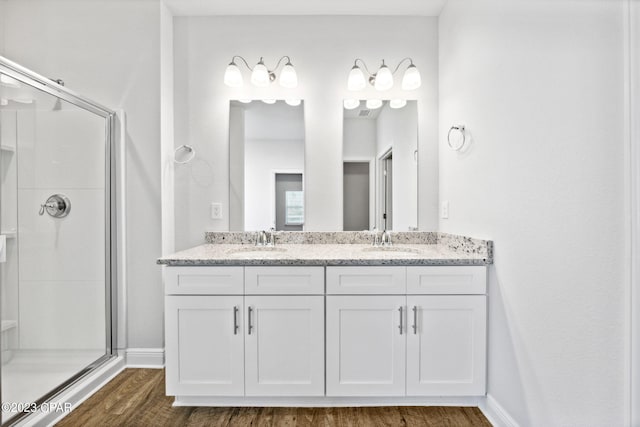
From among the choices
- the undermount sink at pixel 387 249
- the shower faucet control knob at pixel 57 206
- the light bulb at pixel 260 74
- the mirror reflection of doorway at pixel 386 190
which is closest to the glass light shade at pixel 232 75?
the light bulb at pixel 260 74

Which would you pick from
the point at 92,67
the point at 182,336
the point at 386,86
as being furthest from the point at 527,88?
the point at 92,67

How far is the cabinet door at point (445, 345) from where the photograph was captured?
1732mm

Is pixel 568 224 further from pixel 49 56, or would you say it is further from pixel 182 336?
pixel 49 56

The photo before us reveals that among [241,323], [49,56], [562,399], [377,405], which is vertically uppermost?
[49,56]

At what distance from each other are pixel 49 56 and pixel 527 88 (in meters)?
2.92

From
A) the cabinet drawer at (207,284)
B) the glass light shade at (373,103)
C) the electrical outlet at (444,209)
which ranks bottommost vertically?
the cabinet drawer at (207,284)

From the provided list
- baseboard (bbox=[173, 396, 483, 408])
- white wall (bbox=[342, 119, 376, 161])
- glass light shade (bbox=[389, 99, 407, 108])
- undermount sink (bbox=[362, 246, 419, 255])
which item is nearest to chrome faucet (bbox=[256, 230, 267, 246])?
undermount sink (bbox=[362, 246, 419, 255])

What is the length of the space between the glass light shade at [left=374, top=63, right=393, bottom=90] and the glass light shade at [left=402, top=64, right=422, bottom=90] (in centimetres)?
11

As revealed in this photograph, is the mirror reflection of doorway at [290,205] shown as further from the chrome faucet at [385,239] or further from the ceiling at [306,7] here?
the ceiling at [306,7]

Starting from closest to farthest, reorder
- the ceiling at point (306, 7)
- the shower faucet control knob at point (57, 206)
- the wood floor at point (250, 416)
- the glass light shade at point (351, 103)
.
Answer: the wood floor at point (250, 416) < the shower faucet control knob at point (57, 206) < the ceiling at point (306, 7) < the glass light shade at point (351, 103)

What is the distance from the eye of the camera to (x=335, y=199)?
2453 millimetres

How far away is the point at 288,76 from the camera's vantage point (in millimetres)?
2303

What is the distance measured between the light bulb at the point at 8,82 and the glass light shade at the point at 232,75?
3.61 feet

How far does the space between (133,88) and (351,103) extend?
4.97 ft
